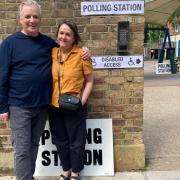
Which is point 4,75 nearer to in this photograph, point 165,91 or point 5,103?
point 5,103

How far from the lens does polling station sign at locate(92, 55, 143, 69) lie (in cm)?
452

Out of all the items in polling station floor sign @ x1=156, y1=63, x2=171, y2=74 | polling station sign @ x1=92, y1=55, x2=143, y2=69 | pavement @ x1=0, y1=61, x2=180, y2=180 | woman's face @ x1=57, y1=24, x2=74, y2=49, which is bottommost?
pavement @ x1=0, y1=61, x2=180, y2=180

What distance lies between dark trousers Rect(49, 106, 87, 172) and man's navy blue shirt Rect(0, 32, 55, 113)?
38cm

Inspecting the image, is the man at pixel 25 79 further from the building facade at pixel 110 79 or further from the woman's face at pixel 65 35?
the building facade at pixel 110 79

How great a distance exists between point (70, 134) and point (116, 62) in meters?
1.07

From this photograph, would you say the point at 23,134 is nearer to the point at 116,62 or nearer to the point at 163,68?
the point at 116,62

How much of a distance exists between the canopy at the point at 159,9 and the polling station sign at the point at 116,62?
12.4 m

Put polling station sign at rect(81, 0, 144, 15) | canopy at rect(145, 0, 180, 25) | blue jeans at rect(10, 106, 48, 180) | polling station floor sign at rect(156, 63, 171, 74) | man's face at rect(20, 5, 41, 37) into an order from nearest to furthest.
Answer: man's face at rect(20, 5, 41, 37) < blue jeans at rect(10, 106, 48, 180) < polling station sign at rect(81, 0, 144, 15) < canopy at rect(145, 0, 180, 25) < polling station floor sign at rect(156, 63, 171, 74)

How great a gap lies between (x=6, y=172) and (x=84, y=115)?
1350 millimetres

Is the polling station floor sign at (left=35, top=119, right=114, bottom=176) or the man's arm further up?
the man's arm

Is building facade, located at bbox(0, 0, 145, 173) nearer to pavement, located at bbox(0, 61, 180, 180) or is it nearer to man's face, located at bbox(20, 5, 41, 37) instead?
pavement, located at bbox(0, 61, 180, 180)

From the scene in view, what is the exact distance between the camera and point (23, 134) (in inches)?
145

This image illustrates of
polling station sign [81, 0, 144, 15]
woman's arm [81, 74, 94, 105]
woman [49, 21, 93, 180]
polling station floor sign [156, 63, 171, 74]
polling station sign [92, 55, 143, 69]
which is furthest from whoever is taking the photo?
polling station floor sign [156, 63, 171, 74]

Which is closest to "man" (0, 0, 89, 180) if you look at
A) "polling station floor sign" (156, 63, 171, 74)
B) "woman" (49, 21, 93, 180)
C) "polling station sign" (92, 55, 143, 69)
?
"woman" (49, 21, 93, 180)
